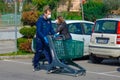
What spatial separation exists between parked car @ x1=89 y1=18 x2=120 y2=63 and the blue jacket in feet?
8.45

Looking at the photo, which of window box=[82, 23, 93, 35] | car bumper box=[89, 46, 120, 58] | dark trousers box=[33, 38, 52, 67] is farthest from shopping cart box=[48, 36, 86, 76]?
window box=[82, 23, 93, 35]

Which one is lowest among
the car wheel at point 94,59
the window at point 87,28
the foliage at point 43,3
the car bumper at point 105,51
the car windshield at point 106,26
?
the foliage at point 43,3

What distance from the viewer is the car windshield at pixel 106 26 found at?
15.4m

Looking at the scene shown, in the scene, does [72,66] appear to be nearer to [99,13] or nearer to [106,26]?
[106,26]

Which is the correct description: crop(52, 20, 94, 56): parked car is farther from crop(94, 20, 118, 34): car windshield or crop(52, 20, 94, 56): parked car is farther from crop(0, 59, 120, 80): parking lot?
crop(94, 20, 118, 34): car windshield

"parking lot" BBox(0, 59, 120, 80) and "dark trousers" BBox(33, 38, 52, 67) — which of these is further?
"dark trousers" BBox(33, 38, 52, 67)

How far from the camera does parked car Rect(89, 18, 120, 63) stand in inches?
594

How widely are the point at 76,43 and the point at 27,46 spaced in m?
6.59

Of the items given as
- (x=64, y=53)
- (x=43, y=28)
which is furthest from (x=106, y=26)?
(x=64, y=53)

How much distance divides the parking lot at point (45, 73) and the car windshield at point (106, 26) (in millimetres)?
1225

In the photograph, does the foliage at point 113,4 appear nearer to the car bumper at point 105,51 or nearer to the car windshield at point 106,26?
the car windshield at point 106,26

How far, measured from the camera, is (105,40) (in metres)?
15.4

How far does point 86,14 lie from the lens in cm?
4534

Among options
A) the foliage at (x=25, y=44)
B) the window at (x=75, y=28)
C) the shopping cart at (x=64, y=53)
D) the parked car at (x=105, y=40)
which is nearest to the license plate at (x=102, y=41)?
the parked car at (x=105, y=40)
